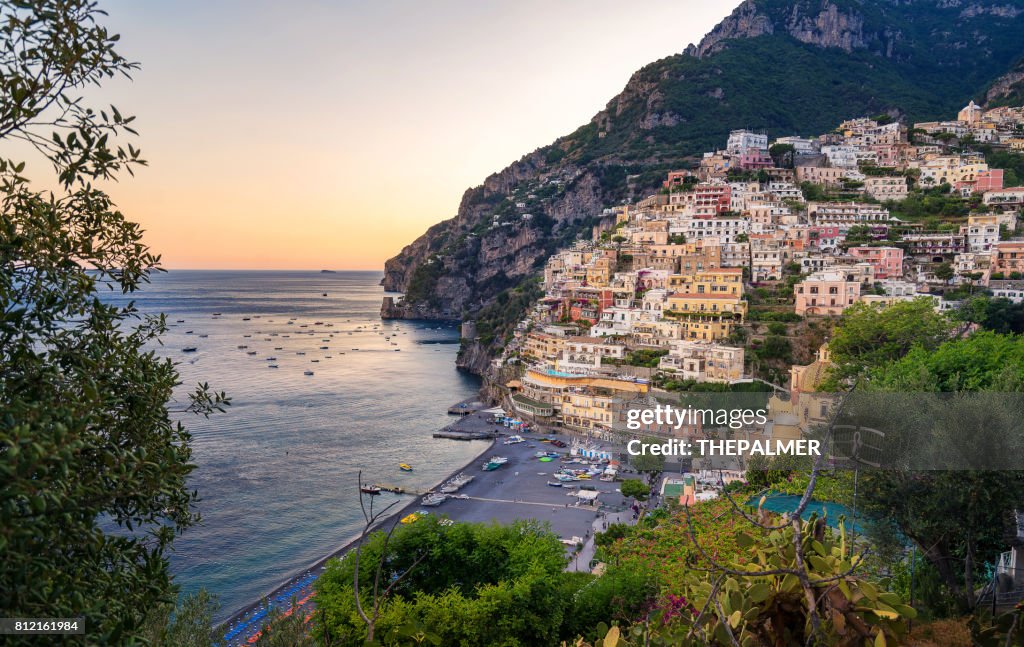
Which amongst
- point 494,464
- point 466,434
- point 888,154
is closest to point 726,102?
point 888,154

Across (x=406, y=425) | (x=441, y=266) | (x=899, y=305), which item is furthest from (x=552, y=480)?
(x=441, y=266)

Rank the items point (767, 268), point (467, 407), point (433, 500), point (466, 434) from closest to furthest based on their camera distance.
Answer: point (433, 500) < point (466, 434) < point (767, 268) < point (467, 407)

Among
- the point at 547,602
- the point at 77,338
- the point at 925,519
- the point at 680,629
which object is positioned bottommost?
the point at 547,602

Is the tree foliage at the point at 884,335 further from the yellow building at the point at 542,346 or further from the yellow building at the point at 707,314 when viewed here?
the yellow building at the point at 542,346

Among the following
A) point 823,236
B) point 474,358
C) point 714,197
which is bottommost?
point 474,358

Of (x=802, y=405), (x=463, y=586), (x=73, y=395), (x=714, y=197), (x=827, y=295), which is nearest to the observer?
(x=73, y=395)

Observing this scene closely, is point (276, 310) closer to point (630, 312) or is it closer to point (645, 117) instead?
point (645, 117)

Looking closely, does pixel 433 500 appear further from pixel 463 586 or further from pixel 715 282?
pixel 715 282

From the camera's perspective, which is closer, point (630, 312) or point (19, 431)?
point (19, 431)
